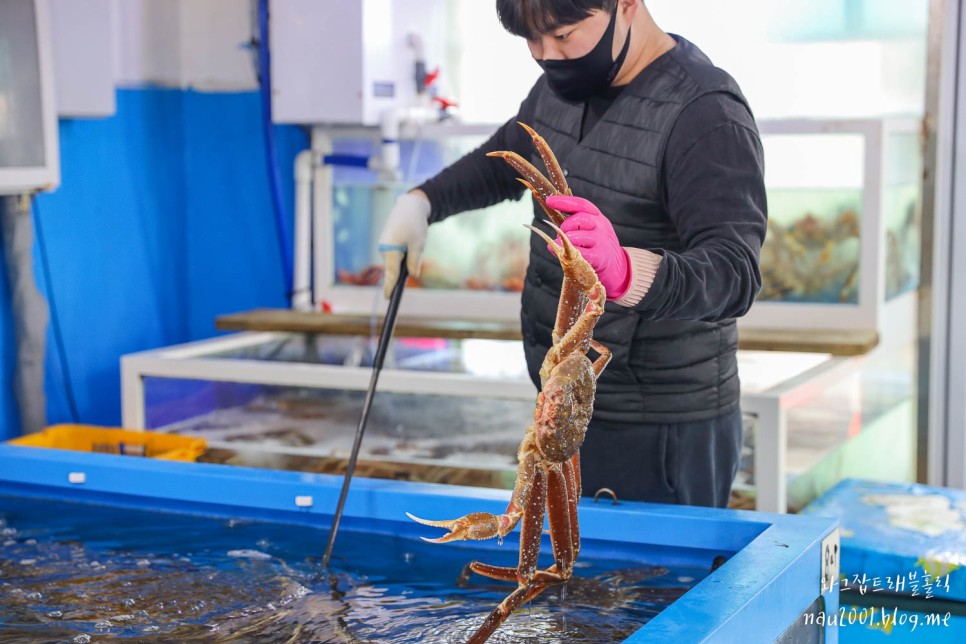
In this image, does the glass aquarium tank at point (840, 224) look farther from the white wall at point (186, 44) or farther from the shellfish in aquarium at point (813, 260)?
the white wall at point (186, 44)

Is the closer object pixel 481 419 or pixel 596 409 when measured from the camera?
pixel 596 409

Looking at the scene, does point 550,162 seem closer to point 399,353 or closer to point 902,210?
point 399,353

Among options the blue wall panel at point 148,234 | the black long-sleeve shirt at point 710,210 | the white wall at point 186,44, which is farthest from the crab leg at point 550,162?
the white wall at point 186,44

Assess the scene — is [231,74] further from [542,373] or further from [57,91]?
[542,373]

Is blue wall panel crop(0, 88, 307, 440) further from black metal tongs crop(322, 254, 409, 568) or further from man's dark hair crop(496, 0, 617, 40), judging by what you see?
man's dark hair crop(496, 0, 617, 40)

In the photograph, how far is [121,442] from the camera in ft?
9.12

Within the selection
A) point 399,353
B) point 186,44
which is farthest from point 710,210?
point 186,44

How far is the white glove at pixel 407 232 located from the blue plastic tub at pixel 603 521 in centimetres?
41

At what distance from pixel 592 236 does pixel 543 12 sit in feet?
Result: 1.66

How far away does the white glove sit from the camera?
2.04m

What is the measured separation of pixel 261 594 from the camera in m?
1.56

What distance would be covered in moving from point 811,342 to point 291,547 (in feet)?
5.39

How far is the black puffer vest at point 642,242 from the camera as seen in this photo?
168 cm

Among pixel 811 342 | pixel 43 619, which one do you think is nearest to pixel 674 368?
pixel 43 619
